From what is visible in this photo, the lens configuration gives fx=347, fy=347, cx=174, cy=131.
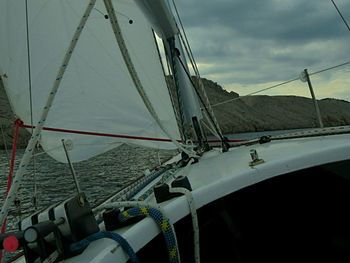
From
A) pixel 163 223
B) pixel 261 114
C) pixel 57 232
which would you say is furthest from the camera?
pixel 261 114

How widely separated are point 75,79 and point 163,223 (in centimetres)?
372

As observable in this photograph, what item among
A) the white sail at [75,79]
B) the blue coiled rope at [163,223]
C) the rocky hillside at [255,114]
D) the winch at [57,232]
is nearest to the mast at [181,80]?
the white sail at [75,79]

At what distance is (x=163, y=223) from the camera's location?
5.26ft

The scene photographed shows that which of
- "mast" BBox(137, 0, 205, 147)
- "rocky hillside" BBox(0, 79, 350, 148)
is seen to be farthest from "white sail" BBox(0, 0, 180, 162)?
"rocky hillside" BBox(0, 79, 350, 148)

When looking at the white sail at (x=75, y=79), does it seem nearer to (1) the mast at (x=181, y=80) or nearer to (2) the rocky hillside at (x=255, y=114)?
(1) the mast at (x=181, y=80)

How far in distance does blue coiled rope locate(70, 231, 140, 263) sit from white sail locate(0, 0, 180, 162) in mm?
3118

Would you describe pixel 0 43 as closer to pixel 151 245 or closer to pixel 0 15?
pixel 0 15

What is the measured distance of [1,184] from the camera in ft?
70.3

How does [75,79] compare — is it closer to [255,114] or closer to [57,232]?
[57,232]

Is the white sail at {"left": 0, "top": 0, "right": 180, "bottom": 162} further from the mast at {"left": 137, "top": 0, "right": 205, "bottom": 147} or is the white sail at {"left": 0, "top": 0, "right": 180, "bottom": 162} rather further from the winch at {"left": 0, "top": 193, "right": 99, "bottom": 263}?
the winch at {"left": 0, "top": 193, "right": 99, "bottom": 263}

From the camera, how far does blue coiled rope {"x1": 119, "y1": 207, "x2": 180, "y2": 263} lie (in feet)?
5.18

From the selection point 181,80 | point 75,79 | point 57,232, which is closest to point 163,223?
point 57,232

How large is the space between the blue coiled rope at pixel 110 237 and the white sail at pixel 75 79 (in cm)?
312

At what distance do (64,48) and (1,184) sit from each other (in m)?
19.3
